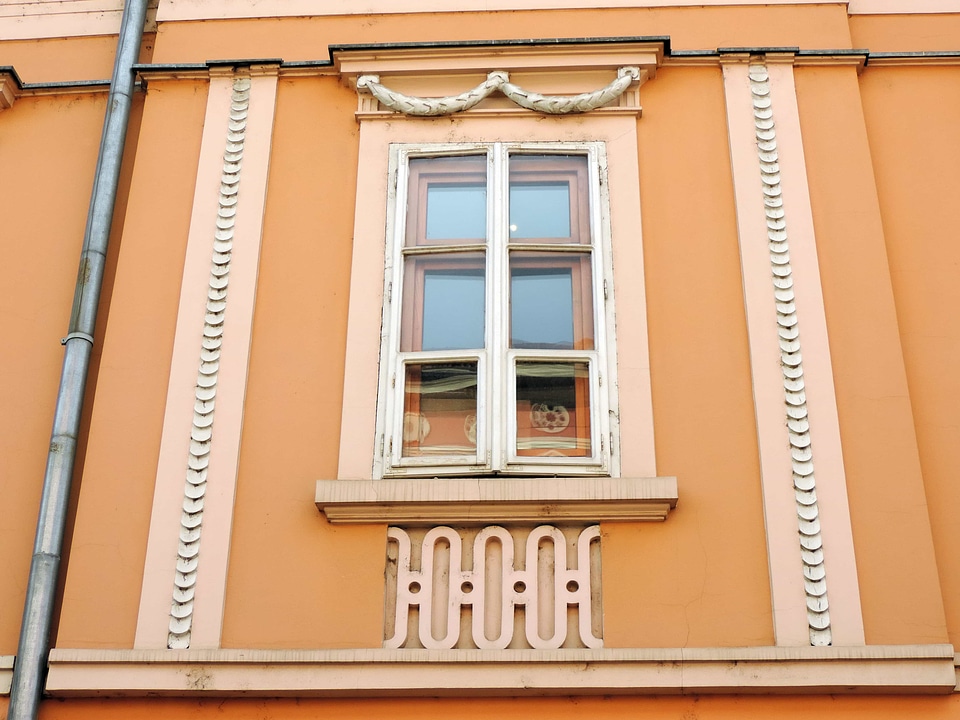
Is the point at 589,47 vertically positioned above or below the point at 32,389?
above

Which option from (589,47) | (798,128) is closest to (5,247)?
(589,47)

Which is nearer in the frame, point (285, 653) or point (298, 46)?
point (285, 653)

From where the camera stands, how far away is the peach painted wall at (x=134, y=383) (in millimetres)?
5645

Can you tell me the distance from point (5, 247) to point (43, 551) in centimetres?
187

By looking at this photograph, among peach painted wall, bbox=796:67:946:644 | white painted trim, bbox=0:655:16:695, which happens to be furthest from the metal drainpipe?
peach painted wall, bbox=796:67:946:644

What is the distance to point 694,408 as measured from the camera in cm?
594

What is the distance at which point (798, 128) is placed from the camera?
668 cm

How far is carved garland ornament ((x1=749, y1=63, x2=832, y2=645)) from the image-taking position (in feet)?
17.9

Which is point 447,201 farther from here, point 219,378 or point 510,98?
point 219,378

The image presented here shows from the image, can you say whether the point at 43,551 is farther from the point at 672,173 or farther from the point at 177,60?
the point at 672,173

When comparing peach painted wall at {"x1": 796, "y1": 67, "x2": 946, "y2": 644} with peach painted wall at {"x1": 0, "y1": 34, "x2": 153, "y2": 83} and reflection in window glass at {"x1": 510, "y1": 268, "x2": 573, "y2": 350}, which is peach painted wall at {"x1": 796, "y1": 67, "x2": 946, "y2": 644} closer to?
reflection in window glass at {"x1": 510, "y1": 268, "x2": 573, "y2": 350}

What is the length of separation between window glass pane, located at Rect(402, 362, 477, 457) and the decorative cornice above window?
152 centimetres

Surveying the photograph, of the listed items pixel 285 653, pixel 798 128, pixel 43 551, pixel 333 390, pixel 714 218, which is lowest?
pixel 285 653

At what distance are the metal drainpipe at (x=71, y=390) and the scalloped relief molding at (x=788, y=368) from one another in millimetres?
3153
